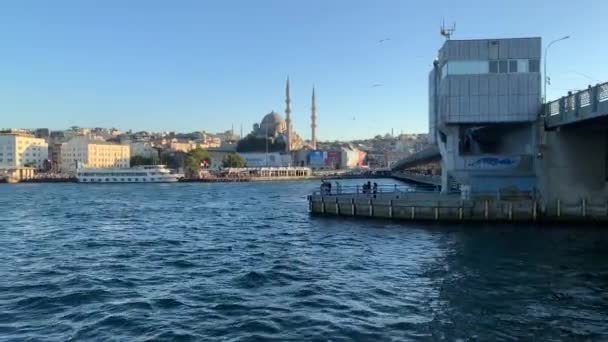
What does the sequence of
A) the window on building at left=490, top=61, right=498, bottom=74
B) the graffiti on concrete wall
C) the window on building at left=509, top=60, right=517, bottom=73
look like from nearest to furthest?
Answer: 1. the window on building at left=509, top=60, right=517, bottom=73
2. the window on building at left=490, top=61, right=498, bottom=74
3. the graffiti on concrete wall

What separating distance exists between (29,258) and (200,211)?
28322mm

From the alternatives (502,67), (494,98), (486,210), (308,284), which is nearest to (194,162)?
(494,98)

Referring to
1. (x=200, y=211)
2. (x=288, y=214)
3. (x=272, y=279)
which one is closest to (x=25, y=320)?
(x=272, y=279)

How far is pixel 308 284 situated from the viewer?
779 inches

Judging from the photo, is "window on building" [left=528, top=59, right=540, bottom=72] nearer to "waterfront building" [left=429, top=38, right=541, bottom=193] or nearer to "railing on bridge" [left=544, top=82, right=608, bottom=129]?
"waterfront building" [left=429, top=38, right=541, bottom=193]

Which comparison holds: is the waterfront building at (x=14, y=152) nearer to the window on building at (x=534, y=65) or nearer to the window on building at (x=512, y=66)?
the window on building at (x=512, y=66)

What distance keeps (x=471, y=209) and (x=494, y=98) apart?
761 centimetres

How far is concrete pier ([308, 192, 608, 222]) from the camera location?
36.6 metres

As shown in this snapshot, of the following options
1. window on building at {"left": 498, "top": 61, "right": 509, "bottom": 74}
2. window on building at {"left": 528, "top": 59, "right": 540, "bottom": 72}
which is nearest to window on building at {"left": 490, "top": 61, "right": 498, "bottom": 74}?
window on building at {"left": 498, "top": 61, "right": 509, "bottom": 74}

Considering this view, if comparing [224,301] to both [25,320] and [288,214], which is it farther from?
[288,214]

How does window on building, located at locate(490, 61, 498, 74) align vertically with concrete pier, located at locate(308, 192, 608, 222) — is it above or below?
above

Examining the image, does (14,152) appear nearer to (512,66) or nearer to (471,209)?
(471,209)

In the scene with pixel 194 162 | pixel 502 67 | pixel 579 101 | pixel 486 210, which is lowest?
pixel 486 210

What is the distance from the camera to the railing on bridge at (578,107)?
29.9m
